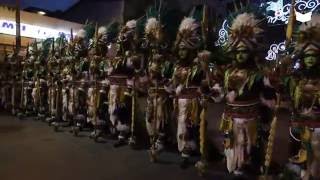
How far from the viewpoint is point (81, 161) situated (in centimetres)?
517

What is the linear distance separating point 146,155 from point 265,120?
1920 mm

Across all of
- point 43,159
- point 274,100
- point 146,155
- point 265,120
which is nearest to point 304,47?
point 274,100

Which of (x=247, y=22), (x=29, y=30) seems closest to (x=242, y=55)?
(x=247, y=22)

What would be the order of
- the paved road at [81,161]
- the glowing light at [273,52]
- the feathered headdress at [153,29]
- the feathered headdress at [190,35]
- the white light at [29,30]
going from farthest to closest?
the white light at [29,30]
the feathered headdress at [153,29]
the feathered headdress at [190,35]
the paved road at [81,161]
the glowing light at [273,52]

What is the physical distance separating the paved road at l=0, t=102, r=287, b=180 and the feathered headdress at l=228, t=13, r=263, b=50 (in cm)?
107

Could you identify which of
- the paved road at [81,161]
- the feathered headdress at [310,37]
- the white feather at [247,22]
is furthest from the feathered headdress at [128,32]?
the feathered headdress at [310,37]

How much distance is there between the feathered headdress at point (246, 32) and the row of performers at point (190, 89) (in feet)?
0.03

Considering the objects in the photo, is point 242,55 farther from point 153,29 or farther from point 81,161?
point 81,161

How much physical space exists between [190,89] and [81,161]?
1.73m

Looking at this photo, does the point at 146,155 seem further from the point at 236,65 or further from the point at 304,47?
the point at 304,47

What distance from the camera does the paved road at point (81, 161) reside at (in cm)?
453

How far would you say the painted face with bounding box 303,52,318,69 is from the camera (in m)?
3.62

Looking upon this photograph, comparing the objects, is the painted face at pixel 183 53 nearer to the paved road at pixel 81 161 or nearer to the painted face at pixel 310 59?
the paved road at pixel 81 161

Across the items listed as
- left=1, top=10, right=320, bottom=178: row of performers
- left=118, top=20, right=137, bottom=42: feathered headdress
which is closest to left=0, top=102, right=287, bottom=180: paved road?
left=1, top=10, right=320, bottom=178: row of performers
